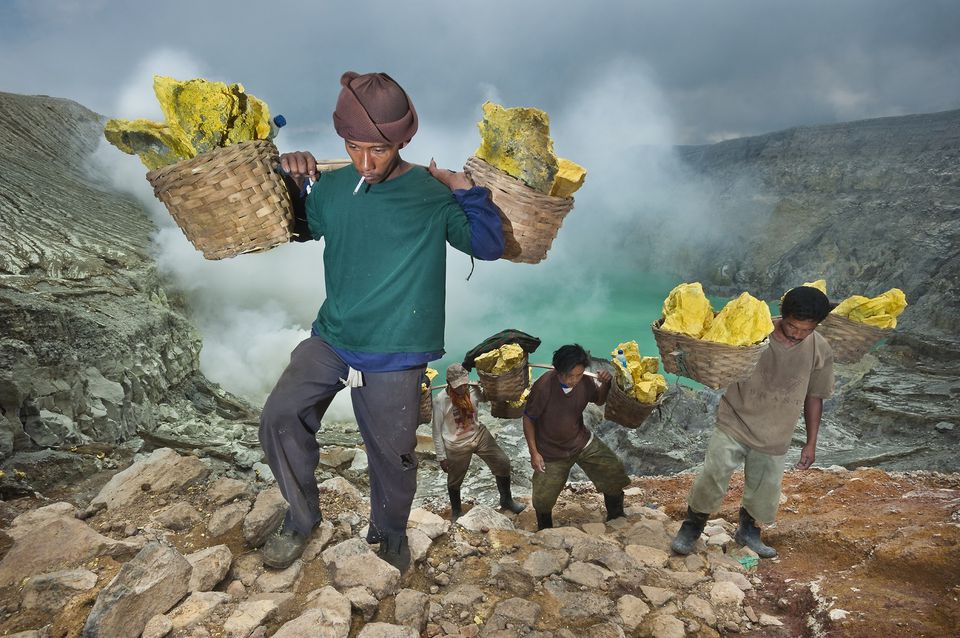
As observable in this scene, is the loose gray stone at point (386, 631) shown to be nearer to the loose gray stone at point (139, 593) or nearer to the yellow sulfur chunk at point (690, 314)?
the loose gray stone at point (139, 593)

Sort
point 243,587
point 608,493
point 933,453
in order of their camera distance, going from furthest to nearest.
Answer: point 933,453 < point 608,493 < point 243,587

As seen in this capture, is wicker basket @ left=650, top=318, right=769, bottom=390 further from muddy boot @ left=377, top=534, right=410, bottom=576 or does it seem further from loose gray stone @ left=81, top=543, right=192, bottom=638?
loose gray stone @ left=81, top=543, right=192, bottom=638

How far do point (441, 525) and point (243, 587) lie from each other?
1.09 m

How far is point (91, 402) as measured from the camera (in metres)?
5.94

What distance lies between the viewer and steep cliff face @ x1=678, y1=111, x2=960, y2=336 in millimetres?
16641

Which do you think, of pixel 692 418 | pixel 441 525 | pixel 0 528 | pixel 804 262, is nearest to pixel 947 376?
pixel 692 418

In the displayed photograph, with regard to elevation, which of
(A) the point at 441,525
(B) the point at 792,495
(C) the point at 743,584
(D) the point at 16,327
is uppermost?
(D) the point at 16,327

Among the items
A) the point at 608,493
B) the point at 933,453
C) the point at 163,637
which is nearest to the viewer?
the point at 163,637

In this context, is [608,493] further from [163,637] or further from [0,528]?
[0,528]

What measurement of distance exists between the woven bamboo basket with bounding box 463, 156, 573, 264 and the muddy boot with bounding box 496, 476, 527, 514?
9.28 feet

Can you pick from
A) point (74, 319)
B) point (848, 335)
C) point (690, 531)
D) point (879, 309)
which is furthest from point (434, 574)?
point (74, 319)

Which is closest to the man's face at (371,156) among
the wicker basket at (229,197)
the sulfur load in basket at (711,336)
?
the wicker basket at (229,197)

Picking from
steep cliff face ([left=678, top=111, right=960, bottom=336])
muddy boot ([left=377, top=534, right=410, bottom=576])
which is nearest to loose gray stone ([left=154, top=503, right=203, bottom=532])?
muddy boot ([left=377, top=534, right=410, bottom=576])

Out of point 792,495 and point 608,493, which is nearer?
point 608,493
